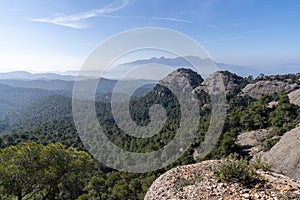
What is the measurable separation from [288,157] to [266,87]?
136 feet

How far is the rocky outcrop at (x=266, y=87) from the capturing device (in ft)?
151

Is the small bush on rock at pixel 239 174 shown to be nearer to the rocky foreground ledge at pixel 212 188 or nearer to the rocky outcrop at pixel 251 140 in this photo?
the rocky foreground ledge at pixel 212 188

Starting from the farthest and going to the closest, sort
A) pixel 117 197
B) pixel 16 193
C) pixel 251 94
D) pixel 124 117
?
pixel 251 94 → pixel 117 197 → pixel 124 117 → pixel 16 193

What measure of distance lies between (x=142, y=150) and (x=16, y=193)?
25.2 metres

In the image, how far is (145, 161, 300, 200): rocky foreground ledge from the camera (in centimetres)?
428

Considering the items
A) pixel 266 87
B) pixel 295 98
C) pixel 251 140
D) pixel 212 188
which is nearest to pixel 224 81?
pixel 266 87

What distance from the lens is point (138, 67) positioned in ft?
32.3

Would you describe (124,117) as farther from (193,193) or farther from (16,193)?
(193,193)

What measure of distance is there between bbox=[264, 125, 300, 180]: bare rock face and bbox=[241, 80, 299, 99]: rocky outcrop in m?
36.5

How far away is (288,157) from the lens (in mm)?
10906

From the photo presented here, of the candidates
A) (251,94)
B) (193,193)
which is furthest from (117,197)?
(251,94)

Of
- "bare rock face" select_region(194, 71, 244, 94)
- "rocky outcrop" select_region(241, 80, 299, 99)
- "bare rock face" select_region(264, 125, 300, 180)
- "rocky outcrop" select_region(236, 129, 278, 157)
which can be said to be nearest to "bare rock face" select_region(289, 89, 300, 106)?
"rocky outcrop" select_region(236, 129, 278, 157)

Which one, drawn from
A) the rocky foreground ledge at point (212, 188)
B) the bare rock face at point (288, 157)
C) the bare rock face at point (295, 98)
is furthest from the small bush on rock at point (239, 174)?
the bare rock face at point (295, 98)

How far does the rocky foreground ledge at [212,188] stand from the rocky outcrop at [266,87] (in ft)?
148
